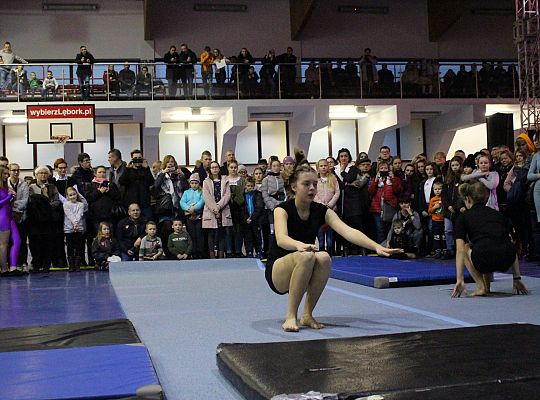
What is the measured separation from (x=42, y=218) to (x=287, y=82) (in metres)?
10.3

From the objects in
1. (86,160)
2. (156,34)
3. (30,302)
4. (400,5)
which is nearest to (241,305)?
(30,302)

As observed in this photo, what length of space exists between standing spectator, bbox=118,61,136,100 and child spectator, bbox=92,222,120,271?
8.34m

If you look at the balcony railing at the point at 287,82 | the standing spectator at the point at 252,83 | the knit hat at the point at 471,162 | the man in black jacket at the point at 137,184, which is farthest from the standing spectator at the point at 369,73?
the man in black jacket at the point at 137,184

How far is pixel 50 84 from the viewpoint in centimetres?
1734

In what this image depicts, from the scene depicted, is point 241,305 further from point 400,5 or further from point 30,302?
point 400,5

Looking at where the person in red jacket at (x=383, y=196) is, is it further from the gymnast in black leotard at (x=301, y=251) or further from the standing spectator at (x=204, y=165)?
the gymnast in black leotard at (x=301, y=251)

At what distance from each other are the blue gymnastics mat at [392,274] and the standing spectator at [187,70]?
1021cm

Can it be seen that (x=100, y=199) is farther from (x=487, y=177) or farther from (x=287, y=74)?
(x=287, y=74)

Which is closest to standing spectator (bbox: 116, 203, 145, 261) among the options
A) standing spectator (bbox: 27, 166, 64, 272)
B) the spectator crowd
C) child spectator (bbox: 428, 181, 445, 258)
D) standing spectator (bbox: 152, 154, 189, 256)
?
the spectator crowd

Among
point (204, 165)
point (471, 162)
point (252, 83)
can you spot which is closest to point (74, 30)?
point (252, 83)

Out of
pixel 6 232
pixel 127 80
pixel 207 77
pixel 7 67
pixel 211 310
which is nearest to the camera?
pixel 211 310

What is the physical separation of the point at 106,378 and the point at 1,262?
7.49m

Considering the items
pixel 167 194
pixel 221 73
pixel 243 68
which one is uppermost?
pixel 243 68

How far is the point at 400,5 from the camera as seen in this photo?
23.3 metres
